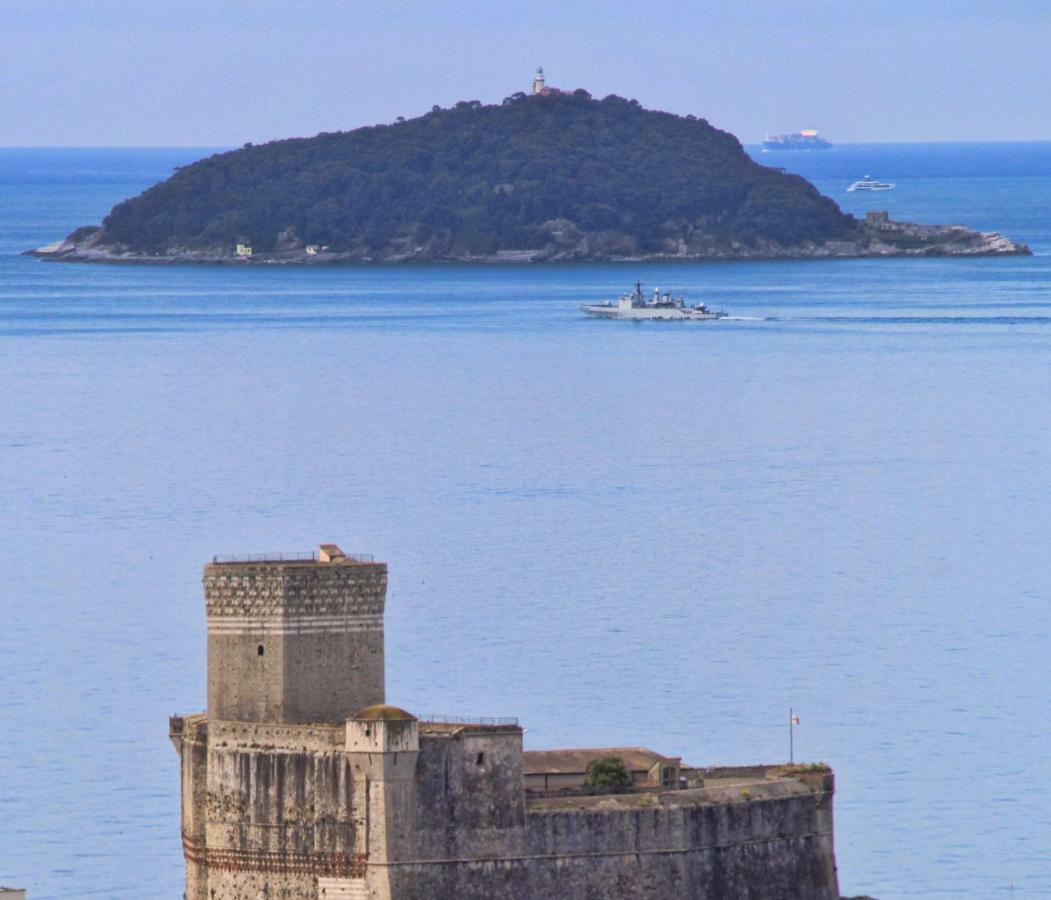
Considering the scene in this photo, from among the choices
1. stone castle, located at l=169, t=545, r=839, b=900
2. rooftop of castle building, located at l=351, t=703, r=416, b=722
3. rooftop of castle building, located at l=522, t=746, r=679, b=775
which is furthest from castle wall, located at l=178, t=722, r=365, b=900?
rooftop of castle building, located at l=522, t=746, r=679, b=775

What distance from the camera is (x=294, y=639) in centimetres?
4453

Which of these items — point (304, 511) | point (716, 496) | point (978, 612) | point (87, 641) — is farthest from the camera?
point (716, 496)

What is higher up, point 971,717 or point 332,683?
point 332,683

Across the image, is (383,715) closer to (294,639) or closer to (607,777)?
(294,639)

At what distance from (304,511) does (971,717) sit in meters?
34.7

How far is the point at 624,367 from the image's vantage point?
7249 inches

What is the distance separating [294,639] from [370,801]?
2327 mm

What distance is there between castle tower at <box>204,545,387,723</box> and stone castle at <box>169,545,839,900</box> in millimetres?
17

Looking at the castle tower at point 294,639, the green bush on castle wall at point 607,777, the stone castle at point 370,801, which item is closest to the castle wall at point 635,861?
the stone castle at point 370,801

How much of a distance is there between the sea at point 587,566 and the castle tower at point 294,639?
12170mm

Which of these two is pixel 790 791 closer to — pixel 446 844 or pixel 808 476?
pixel 446 844

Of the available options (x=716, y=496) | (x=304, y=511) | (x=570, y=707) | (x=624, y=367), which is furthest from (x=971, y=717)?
(x=624, y=367)

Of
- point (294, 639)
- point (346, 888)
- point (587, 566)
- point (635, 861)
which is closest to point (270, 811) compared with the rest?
point (346, 888)

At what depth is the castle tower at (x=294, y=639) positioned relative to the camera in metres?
44.6
